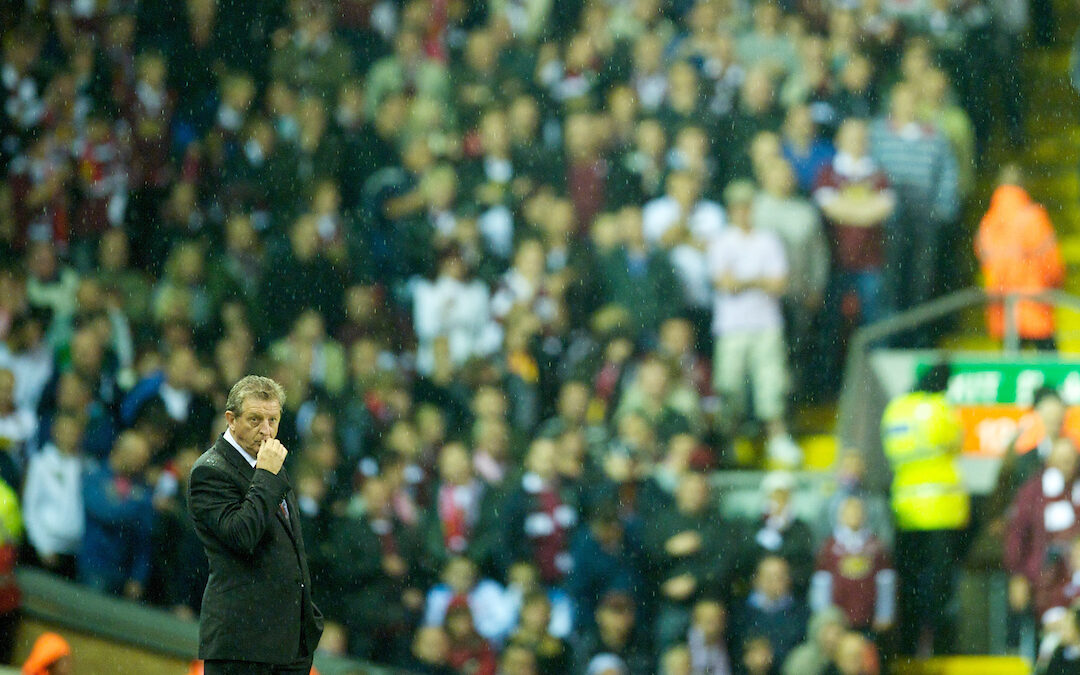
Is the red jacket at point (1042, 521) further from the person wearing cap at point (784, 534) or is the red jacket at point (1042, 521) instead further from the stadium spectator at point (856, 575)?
the person wearing cap at point (784, 534)

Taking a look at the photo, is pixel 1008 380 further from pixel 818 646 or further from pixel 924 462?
pixel 818 646

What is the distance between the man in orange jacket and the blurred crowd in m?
0.17

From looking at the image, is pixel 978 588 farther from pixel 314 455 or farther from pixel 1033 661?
pixel 314 455

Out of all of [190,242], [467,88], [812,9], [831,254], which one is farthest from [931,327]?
[190,242]

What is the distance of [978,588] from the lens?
7.23 m

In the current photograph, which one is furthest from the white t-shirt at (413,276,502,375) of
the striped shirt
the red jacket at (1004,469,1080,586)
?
the red jacket at (1004,469,1080,586)

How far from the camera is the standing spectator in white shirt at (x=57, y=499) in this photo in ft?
24.8

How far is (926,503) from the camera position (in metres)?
7.32

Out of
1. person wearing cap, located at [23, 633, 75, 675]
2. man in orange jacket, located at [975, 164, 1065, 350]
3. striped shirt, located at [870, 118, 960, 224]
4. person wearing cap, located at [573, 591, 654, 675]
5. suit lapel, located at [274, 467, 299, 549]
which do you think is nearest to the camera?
suit lapel, located at [274, 467, 299, 549]

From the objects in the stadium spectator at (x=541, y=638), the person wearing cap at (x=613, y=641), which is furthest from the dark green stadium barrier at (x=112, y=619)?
the person wearing cap at (x=613, y=641)

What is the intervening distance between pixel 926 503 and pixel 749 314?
1251mm

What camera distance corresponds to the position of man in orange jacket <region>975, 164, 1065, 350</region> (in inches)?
301

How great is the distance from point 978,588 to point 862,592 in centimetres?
55

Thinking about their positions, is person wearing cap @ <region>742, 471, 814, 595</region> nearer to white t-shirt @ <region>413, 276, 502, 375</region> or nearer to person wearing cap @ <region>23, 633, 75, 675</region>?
white t-shirt @ <region>413, 276, 502, 375</region>
